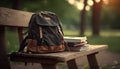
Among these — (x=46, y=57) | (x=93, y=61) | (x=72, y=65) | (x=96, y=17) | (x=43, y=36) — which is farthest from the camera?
(x=96, y=17)

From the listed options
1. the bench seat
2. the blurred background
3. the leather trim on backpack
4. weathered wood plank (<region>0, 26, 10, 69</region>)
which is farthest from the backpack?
the blurred background

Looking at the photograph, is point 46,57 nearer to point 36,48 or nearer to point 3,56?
point 36,48

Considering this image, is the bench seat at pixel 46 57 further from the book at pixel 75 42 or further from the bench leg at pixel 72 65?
the bench leg at pixel 72 65

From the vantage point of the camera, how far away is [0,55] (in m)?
4.65

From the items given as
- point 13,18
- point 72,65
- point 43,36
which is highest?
point 13,18

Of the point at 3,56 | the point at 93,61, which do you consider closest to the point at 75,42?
the point at 3,56

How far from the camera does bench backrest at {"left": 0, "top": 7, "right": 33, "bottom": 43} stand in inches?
186

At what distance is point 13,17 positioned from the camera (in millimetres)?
5016

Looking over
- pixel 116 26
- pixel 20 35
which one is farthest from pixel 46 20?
pixel 116 26

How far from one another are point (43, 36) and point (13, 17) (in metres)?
0.94

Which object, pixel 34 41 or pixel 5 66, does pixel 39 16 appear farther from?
pixel 5 66

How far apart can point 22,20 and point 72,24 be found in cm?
6811

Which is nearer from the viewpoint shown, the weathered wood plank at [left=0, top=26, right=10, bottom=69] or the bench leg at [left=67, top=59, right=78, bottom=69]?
the weathered wood plank at [left=0, top=26, right=10, bottom=69]

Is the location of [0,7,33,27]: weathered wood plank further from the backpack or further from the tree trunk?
the tree trunk
